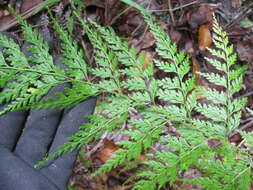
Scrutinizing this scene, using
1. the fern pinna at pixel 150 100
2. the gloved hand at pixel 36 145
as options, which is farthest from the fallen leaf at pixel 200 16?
the gloved hand at pixel 36 145

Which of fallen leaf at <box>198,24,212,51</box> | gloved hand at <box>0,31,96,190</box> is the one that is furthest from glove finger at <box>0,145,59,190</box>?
fallen leaf at <box>198,24,212,51</box>

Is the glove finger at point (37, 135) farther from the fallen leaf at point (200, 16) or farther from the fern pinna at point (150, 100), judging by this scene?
the fallen leaf at point (200, 16)

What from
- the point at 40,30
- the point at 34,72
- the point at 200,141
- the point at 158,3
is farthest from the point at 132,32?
the point at 200,141

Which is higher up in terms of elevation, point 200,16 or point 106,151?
point 200,16

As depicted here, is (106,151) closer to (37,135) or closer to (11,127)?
(37,135)

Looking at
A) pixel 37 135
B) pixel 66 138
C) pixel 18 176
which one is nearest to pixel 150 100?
pixel 66 138

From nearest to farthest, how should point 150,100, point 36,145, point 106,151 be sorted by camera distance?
point 150,100 < point 36,145 < point 106,151

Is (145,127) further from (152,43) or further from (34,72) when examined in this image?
(152,43)
